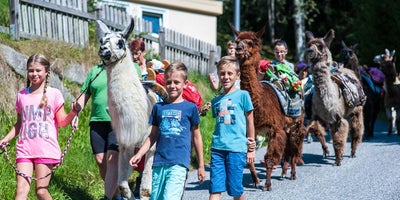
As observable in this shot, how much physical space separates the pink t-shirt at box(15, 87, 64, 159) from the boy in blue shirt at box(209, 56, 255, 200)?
4.93 ft

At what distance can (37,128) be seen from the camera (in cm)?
586

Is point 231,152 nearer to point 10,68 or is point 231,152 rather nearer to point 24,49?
point 10,68

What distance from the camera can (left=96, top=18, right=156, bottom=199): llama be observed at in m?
6.47

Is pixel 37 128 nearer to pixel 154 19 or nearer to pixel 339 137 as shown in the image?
pixel 339 137

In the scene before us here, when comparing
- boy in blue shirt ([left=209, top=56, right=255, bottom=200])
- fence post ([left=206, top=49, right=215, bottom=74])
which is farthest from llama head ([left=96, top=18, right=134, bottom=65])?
fence post ([left=206, top=49, right=215, bottom=74])

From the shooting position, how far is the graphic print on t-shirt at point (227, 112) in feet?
21.1

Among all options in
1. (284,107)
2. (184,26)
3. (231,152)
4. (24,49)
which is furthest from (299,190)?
(184,26)

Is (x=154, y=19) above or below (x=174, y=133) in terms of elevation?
above

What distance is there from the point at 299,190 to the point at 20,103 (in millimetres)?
4086

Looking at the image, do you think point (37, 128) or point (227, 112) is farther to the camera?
point (227, 112)

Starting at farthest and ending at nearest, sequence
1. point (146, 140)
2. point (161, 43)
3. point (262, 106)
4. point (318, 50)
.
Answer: point (161, 43) → point (318, 50) → point (262, 106) → point (146, 140)

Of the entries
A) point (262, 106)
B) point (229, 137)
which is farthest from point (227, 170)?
point (262, 106)

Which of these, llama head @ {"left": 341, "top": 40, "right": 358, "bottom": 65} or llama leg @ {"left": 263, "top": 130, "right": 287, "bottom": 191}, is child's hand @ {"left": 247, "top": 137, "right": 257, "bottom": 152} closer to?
llama leg @ {"left": 263, "top": 130, "right": 287, "bottom": 191}

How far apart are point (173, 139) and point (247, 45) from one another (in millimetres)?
2721
